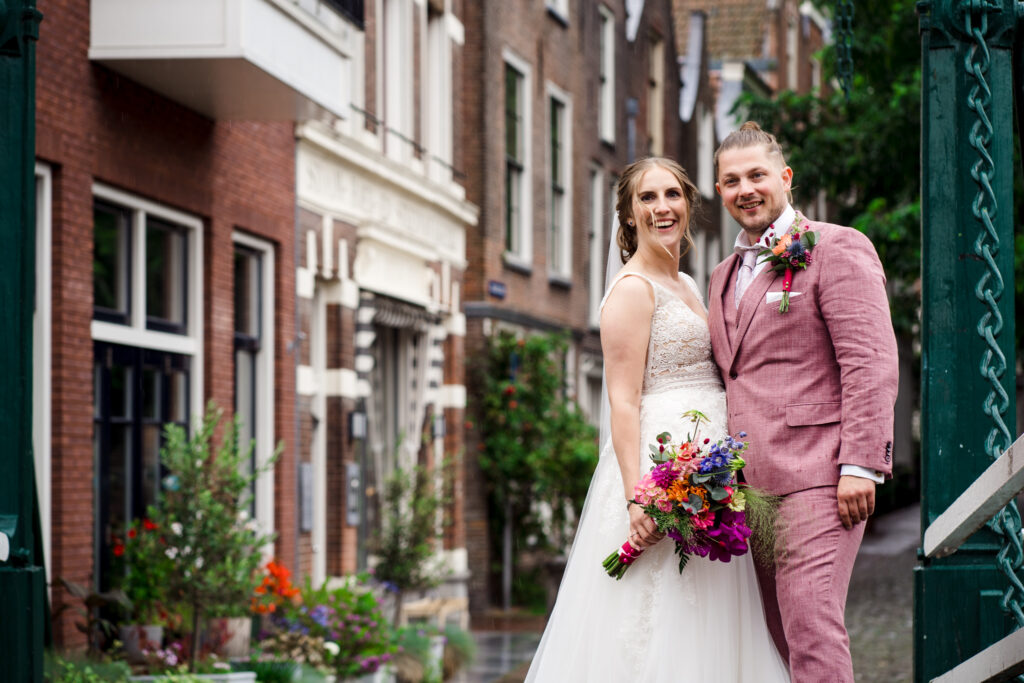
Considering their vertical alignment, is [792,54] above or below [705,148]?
above

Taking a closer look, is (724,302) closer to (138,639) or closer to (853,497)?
(853,497)

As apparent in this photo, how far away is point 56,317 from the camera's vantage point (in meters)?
9.21

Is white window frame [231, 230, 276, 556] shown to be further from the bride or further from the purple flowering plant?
the bride

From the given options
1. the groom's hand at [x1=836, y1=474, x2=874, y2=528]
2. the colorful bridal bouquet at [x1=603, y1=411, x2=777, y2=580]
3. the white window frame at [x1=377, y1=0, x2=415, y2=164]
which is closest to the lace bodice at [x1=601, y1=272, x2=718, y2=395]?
the colorful bridal bouquet at [x1=603, y1=411, x2=777, y2=580]

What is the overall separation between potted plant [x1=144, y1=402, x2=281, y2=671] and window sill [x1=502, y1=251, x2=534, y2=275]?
33.5 ft

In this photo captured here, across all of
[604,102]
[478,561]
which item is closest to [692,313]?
[478,561]

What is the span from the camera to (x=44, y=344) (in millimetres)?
9094

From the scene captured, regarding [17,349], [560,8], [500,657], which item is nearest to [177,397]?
[500,657]

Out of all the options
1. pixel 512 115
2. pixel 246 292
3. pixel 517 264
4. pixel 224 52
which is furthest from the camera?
pixel 512 115

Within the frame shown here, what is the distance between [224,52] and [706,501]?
6111mm

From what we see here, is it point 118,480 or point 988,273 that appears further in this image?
point 118,480

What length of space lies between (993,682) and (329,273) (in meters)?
10.3

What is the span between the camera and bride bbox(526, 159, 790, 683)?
4977mm

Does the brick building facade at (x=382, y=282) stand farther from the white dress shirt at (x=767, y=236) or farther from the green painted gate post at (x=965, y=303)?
the green painted gate post at (x=965, y=303)
